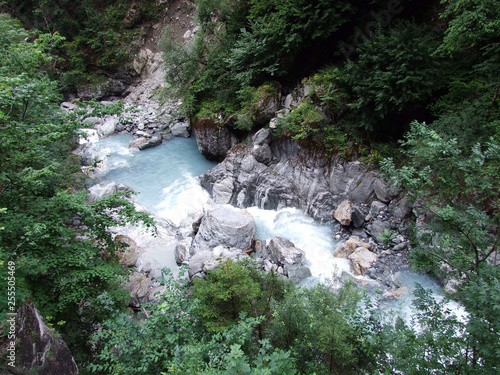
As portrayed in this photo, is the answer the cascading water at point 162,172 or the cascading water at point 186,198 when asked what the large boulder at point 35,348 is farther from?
the cascading water at point 162,172

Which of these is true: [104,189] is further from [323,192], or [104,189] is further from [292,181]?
[323,192]

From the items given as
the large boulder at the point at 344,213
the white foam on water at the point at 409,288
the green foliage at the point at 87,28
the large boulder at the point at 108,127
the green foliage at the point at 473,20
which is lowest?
the white foam on water at the point at 409,288

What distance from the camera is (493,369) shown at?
3268mm

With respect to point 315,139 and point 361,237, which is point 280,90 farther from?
point 361,237

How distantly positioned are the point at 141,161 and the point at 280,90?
9.52m

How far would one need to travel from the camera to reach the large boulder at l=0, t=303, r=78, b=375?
371cm

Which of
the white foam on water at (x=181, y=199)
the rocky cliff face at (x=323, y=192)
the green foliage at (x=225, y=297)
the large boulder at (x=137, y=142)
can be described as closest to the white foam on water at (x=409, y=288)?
A: the rocky cliff face at (x=323, y=192)

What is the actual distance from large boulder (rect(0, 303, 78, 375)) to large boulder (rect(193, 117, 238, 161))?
12.3 m

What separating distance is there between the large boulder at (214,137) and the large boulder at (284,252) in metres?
7.17

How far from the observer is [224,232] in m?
10.5

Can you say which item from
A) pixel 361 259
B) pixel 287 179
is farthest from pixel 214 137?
pixel 361 259

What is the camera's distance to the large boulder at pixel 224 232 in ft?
34.1

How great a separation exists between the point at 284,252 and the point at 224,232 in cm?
238

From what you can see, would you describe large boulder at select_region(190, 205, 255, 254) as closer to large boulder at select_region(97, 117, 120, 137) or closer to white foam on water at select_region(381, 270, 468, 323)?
white foam on water at select_region(381, 270, 468, 323)
